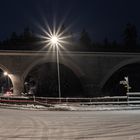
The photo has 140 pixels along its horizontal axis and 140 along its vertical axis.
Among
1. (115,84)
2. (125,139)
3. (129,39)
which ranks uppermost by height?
(129,39)

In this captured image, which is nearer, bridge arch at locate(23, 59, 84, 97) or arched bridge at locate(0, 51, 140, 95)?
arched bridge at locate(0, 51, 140, 95)

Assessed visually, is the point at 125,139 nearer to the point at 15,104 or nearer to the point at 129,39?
the point at 15,104

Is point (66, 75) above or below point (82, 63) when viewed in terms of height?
below

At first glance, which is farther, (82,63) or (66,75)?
(66,75)

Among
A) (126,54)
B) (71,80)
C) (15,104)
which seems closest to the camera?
(15,104)

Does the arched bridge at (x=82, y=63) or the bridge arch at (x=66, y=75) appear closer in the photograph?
the arched bridge at (x=82, y=63)

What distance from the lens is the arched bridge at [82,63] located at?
63469 mm

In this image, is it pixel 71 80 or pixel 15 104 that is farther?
pixel 71 80

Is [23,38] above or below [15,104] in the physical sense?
above

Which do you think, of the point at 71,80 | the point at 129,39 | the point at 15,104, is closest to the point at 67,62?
the point at 71,80

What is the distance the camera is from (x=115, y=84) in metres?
81.2

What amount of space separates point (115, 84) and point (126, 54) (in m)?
14.0

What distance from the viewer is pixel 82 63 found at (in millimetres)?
67438

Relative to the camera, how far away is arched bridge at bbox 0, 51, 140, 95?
63469 mm
